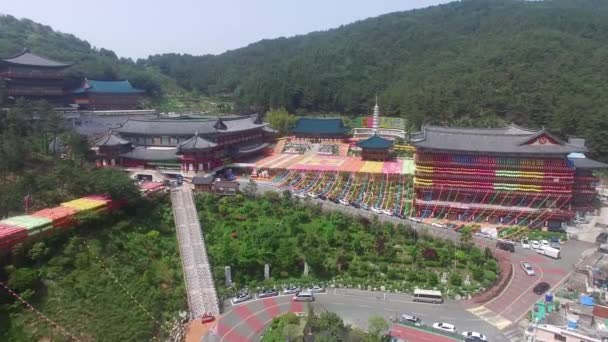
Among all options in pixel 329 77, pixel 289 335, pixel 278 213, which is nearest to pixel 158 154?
pixel 278 213

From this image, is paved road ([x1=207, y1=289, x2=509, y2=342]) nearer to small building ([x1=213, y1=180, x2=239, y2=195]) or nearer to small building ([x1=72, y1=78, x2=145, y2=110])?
small building ([x1=213, y1=180, x2=239, y2=195])

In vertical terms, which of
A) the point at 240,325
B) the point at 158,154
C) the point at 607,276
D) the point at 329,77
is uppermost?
the point at 329,77

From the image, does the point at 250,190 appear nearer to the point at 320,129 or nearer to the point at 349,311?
the point at 349,311

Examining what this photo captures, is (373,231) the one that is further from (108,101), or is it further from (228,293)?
(108,101)

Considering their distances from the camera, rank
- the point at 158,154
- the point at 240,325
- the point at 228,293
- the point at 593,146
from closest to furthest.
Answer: the point at 240,325, the point at 228,293, the point at 158,154, the point at 593,146

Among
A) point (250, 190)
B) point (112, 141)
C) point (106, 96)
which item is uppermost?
point (106, 96)

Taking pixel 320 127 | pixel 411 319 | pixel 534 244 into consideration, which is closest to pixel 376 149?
pixel 320 127

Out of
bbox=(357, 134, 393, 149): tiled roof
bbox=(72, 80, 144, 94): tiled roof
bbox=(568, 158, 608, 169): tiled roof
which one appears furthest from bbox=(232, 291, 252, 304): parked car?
bbox=(72, 80, 144, 94): tiled roof

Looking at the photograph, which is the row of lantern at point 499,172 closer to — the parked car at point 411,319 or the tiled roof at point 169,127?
the parked car at point 411,319

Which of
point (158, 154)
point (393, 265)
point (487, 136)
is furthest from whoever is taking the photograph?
point (158, 154)
